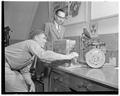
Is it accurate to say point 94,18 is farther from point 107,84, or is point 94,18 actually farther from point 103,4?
point 107,84

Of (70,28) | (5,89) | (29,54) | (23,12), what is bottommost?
(5,89)

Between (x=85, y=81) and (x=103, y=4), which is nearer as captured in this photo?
(x=85, y=81)

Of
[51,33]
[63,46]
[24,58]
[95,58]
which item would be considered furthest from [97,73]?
[24,58]

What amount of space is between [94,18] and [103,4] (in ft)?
0.43

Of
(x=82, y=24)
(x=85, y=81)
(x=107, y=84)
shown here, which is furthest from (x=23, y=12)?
(x=107, y=84)

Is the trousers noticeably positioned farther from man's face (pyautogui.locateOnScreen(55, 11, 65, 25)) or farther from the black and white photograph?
man's face (pyautogui.locateOnScreen(55, 11, 65, 25))

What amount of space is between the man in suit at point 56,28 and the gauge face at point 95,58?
0.89 ft

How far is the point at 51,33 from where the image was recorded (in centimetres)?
139

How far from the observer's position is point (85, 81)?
123 centimetres

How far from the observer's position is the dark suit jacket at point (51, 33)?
1.38 m

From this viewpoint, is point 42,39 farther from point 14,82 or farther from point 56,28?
point 14,82

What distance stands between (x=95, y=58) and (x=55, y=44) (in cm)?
34

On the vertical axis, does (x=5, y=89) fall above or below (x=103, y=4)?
below

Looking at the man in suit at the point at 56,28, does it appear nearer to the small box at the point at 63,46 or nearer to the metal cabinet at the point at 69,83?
the small box at the point at 63,46
